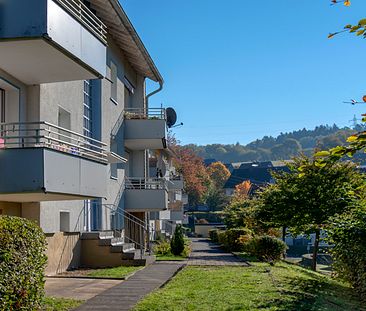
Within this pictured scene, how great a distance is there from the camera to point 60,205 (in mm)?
16359

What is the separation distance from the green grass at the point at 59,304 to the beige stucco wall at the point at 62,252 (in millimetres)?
4433

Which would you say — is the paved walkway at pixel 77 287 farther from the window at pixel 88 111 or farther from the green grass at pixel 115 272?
the window at pixel 88 111

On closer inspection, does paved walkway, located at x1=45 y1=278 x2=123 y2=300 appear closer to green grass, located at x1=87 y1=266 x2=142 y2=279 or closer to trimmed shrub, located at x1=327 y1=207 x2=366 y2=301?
green grass, located at x1=87 y1=266 x2=142 y2=279

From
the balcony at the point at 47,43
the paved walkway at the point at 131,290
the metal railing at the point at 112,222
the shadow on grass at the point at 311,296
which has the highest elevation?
the balcony at the point at 47,43

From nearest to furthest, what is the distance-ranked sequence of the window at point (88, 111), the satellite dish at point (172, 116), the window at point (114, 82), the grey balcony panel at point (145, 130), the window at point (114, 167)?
the window at point (88, 111)
the window at point (114, 167)
the window at point (114, 82)
the grey balcony panel at point (145, 130)
the satellite dish at point (172, 116)

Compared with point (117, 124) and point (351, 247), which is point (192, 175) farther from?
point (351, 247)

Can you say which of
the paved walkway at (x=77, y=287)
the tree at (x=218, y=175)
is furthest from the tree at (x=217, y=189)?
the paved walkway at (x=77, y=287)

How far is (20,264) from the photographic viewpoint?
8.52 m

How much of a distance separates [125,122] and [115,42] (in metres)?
3.79

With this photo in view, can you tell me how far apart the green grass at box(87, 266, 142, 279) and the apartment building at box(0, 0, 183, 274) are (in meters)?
0.97

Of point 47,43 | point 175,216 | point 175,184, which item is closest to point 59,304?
point 47,43

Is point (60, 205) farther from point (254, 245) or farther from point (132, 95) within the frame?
point (132, 95)

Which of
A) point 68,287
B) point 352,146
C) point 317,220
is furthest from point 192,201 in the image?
point 352,146

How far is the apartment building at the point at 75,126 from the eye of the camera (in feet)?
35.7
